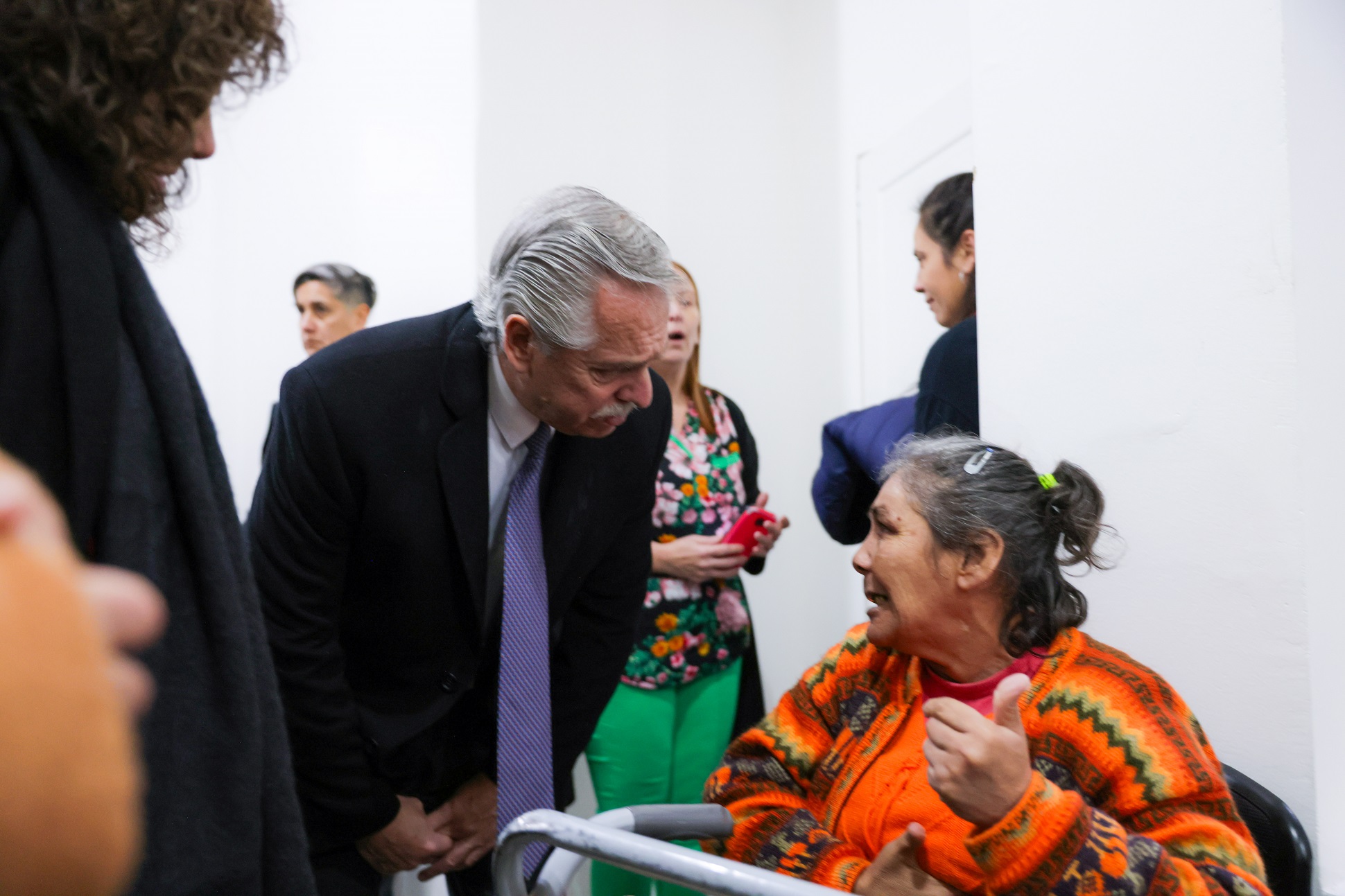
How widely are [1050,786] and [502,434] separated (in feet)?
2.76

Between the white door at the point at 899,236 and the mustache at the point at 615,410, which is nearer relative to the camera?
the mustache at the point at 615,410

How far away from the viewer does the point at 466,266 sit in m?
2.99

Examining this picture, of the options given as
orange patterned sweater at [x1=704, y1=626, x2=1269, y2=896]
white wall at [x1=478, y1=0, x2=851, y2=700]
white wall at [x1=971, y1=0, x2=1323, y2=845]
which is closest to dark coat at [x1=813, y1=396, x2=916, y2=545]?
white wall at [x1=971, y1=0, x2=1323, y2=845]

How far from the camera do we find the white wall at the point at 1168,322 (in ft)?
3.93

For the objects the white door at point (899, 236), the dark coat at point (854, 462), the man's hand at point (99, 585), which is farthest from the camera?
the white door at point (899, 236)

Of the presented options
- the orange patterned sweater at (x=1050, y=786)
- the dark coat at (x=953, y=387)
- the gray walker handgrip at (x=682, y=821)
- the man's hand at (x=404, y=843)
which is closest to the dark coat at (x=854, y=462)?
the dark coat at (x=953, y=387)

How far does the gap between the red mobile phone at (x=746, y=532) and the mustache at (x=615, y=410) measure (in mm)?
851

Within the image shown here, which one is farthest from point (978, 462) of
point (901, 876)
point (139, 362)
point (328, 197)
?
point (328, 197)

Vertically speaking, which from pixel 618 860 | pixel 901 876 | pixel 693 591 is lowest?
pixel 901 876

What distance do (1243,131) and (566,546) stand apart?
3.56 feet

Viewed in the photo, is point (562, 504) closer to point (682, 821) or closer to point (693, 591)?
point (682, 821)

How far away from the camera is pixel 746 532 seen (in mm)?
2096

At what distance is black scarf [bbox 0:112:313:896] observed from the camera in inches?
22.2

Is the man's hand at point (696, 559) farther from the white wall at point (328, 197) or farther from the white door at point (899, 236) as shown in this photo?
the white wall at point (328, 197)
